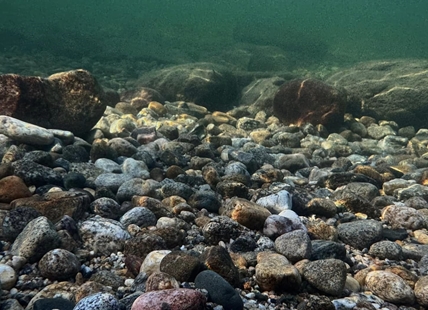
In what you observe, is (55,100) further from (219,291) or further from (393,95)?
(393,95)

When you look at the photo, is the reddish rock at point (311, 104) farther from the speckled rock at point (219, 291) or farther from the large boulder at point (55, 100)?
the speckled rock at point (219, 291)

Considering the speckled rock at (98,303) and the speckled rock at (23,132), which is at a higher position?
the speckled rock at (98,303)

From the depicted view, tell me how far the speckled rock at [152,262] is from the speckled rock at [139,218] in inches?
28.1

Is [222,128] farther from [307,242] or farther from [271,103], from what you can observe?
[307,242]

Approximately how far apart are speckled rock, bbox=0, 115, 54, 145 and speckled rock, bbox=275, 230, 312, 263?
3.79 m

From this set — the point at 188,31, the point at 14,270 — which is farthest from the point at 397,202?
the point at 188,31

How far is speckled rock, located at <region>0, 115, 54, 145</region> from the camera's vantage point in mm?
5258

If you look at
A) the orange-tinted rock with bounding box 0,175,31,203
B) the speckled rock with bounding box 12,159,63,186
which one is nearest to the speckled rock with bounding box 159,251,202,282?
the orange-tinted rock with bounding box 0,175,31,203

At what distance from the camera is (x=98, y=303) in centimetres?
221

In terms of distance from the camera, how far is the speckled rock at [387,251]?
353cm

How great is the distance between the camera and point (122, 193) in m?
4.36

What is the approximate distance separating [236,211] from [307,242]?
0.86 meters

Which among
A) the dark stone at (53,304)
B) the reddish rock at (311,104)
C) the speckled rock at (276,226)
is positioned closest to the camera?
the dark stone at (53,304)

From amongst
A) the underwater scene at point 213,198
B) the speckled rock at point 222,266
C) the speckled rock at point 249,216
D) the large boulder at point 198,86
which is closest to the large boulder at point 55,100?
the underwater scene at point 213,198
